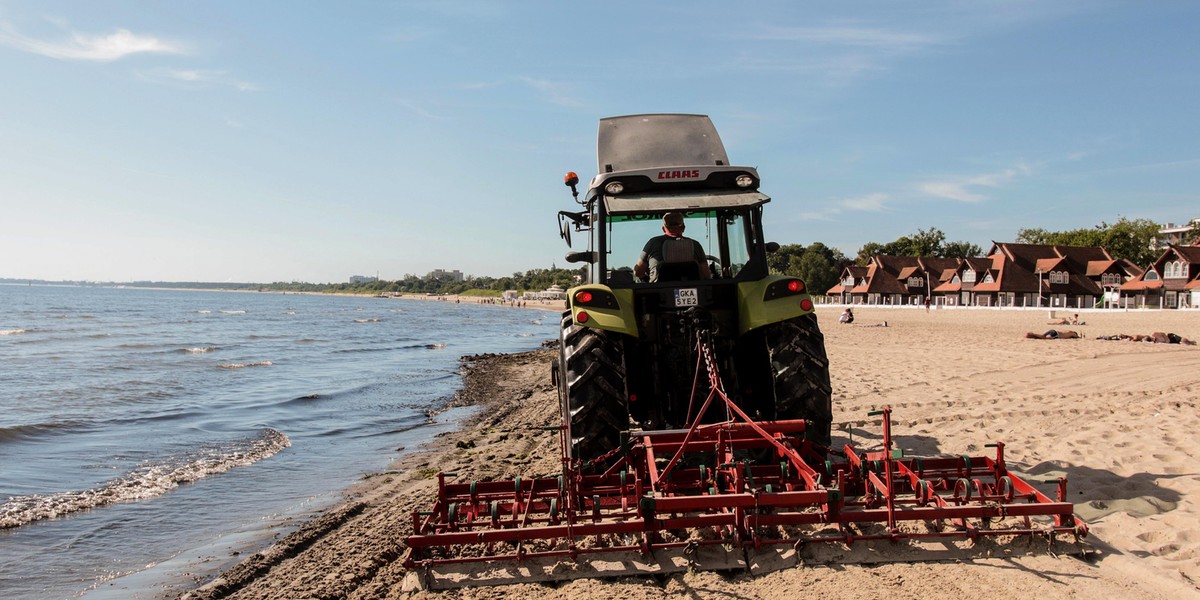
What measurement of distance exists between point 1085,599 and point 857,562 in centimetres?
102

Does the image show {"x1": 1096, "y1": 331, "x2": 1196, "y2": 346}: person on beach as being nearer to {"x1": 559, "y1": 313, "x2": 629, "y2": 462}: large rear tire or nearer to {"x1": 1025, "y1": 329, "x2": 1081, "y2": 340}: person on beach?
{"x1": 1025, "y1": 329, "x2": 1081, "y2": 340}: person on beach

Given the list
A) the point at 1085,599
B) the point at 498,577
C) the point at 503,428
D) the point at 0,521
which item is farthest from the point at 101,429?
the point at 1085,599

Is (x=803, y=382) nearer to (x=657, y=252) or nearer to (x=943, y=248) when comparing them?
(x=657, y=252)

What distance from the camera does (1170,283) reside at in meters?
53.2

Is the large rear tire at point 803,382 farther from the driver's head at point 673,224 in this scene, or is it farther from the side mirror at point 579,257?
the side mirror at point 579,257

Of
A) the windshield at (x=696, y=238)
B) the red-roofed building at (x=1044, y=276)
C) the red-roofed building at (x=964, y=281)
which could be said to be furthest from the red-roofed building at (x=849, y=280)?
the windshield at (x=696, y=238)

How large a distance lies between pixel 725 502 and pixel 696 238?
3.05 m

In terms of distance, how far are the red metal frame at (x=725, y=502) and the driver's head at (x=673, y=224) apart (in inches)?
49.1

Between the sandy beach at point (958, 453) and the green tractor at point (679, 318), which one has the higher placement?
the green tractor at point (679, 318)

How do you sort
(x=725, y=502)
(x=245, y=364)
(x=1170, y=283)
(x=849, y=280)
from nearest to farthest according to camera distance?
1. (x=725, y=502)
2. (x=245, y=364)
3. (x=1170, y=283)
4. (x=849, y=280)

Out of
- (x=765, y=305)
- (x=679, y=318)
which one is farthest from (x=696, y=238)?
(x=765, y=305)

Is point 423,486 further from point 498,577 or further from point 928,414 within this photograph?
point 928,414

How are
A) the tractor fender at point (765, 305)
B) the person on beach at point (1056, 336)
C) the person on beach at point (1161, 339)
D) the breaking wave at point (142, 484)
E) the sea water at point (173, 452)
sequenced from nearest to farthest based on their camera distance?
the tractor fender at point (765, 305) → the sea water at point (173, 452) → the breaking wave at point (142, 484) → the person on beach at point (1161, 339) → the person on beach at point (1056, 336)

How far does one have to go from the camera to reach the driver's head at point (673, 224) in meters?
6.04
